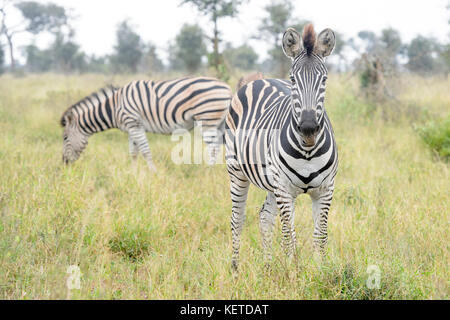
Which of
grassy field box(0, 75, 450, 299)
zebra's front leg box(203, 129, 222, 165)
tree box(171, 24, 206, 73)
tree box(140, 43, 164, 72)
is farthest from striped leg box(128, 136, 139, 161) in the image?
tree box(171, 24, 206, 73)

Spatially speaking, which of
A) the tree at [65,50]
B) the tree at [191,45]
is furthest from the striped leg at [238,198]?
the tree at [65,50]

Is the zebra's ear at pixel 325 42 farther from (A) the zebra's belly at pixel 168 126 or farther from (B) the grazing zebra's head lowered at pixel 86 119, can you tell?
(B) the grazing zebra's head lowered at pixel 86 119

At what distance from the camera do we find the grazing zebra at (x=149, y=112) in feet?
21.9

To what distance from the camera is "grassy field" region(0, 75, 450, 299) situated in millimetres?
2613

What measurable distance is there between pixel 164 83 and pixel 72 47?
2480cm

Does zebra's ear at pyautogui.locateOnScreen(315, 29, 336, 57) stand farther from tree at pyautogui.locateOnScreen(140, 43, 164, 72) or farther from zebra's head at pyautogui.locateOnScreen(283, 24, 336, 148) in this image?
tree at pyautogui.locateOnScreen(140, 43, 164, 72)

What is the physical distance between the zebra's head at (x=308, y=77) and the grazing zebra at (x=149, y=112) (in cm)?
395

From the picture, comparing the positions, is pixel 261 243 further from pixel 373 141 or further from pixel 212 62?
pixel 212 62

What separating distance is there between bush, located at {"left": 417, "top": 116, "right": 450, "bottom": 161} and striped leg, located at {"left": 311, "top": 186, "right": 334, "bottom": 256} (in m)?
4.06

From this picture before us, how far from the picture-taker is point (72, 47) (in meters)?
28.5

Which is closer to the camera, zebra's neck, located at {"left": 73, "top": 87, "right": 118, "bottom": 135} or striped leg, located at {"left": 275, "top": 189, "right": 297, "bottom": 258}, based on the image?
striped leg, located at {"left": 275, "top": 189, "right": 297, "bottom": 258}

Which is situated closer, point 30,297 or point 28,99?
point 30,297

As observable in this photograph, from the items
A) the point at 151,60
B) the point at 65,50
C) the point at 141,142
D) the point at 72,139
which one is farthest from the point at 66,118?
the point at 65,50
